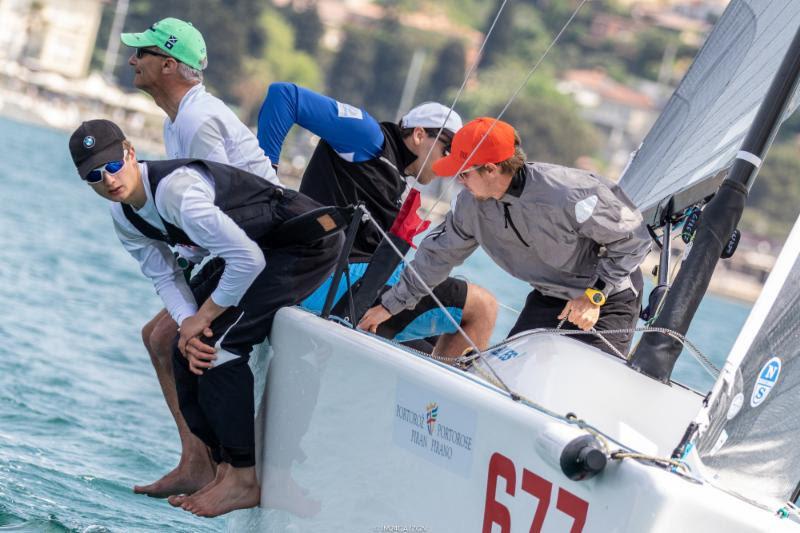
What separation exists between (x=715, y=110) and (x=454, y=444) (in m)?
1.92

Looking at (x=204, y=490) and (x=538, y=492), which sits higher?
(x=538, y=492)

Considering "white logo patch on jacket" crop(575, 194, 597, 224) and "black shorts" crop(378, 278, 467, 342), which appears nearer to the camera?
"white logo patch on jacket" crop(575, 194, 597, 224)

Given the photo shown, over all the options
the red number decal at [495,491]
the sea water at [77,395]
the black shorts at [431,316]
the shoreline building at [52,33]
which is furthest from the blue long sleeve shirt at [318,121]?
the shoreline building at [52,33]

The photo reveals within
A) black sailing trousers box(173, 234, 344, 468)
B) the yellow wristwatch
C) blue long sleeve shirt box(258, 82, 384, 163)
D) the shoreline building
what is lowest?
the shoreline building

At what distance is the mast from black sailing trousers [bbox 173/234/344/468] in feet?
2.48

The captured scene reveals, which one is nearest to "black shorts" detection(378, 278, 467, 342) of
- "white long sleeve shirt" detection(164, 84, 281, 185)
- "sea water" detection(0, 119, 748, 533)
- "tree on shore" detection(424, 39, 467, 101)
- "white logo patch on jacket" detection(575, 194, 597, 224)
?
"white long sleeve shirt" detection(164, 84, 281, 185)

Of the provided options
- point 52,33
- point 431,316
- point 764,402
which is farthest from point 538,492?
point 52,33

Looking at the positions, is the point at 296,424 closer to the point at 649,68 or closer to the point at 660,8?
the point at 649,68

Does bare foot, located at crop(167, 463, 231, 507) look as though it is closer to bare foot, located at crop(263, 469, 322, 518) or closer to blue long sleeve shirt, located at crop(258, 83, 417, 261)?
bare foot, located at crop(263, 469, 322, 518)

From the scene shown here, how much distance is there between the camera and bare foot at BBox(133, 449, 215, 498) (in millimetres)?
3311

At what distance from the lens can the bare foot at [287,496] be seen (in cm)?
297

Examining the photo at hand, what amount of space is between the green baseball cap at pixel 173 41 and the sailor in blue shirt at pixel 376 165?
10.5 inches

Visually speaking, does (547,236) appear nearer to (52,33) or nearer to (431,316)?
(431,316)

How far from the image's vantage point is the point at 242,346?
3059 millimetres
